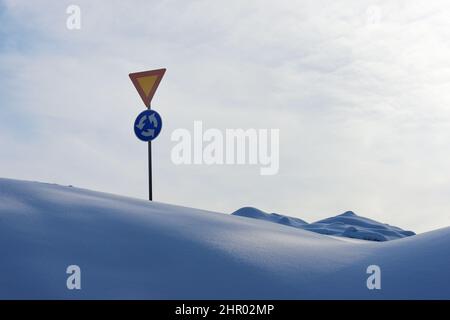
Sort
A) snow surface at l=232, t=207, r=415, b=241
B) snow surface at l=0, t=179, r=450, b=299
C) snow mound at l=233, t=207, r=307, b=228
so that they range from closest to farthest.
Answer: snow surface at l=0, t=179, r=450, b=299 < snow surface at l=232, t=207, r=415, b=241 < snow mound at l=233, t=207, r=307, b=228

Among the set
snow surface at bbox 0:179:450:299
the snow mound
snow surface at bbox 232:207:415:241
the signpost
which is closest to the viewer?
snow surface at bbox 0:179:450:299

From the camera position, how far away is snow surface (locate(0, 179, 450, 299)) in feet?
11.5

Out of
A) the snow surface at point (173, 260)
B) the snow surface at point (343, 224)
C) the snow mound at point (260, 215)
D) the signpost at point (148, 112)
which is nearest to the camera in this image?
the snow surface at point (173, 260)

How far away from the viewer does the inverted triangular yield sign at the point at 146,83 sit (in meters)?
8.37

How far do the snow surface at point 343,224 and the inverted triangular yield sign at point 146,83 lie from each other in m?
7.97

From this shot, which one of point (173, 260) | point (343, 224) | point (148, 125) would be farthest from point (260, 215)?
point (173, 260)

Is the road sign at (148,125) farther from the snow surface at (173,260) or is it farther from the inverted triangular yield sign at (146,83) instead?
the snow surface at (173,260)

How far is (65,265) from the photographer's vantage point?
359 centimetres

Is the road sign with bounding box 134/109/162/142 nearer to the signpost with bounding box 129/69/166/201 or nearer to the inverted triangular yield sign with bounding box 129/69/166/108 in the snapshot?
the signpost with bounding box 129/69/166/201

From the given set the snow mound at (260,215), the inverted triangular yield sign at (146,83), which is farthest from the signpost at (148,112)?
the snow mound at (260,215)

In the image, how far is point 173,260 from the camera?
396 centimetres

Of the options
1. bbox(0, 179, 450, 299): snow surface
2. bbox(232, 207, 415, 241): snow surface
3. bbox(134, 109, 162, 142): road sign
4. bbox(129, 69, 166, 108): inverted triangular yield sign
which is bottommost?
bbox(0, 179, 450, 299): snow surface

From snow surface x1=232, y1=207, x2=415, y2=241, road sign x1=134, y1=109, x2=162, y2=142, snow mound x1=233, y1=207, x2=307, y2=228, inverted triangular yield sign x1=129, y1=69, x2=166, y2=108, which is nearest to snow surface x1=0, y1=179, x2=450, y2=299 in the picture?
road sign x1=134, y1=109, x2=162, y2=142
